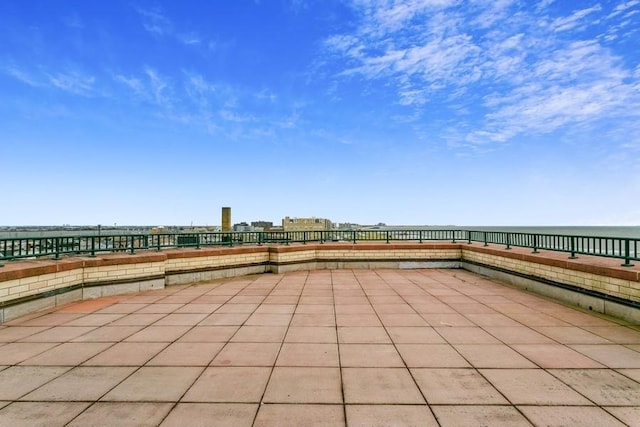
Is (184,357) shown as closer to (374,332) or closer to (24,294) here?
(374,332)

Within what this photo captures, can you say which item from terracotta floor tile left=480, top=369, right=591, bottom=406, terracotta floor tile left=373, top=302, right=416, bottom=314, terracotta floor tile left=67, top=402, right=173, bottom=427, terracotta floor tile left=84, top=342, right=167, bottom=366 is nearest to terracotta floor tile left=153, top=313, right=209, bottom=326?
terracotta floor tile left=84, top=342, right=167, bottom=366

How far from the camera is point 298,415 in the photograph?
3451 mm

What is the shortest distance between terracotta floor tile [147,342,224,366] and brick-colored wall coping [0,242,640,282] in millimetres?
4377

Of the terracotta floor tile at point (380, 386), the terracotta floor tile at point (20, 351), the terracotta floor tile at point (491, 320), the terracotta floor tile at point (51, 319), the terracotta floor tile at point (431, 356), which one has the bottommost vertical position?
the terracotta floor tile at point (491, 320)

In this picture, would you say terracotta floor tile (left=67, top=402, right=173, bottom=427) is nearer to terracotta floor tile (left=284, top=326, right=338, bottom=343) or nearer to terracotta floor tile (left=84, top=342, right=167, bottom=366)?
terracotta floor tile (left=84, top=342, right=167, bottom=366)

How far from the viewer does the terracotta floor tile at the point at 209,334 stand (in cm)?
571

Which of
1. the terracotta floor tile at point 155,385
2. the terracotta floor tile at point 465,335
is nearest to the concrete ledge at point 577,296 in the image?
the terracotta floor tile at point 465,335

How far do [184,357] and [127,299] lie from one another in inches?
193

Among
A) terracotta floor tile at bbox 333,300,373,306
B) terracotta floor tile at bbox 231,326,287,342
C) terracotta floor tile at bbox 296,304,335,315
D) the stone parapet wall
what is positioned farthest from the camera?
terracotta floor tile at bbox 333,300,373,306

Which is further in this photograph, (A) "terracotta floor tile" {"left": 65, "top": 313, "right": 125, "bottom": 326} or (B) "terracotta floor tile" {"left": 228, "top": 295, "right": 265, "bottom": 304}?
(B) "terracotta floor tile" {"left": 228, "top": 295, "right": 265, "bottom": 304}

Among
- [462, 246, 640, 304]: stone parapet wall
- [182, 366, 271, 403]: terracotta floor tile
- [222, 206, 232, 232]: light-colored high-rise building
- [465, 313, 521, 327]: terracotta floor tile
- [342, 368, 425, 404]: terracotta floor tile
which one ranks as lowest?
[465, 313, 521, 327]: terracotta floor tile

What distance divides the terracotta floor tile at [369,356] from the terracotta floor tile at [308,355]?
0.15 m

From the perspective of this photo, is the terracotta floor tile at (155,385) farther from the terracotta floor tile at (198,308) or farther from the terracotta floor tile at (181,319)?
the terracotta floor tile at (198,308)

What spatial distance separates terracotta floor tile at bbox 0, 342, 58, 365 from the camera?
4883 millimetres
